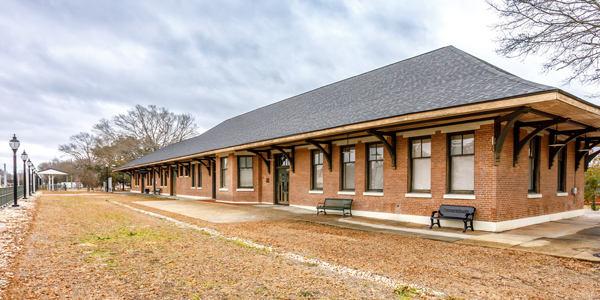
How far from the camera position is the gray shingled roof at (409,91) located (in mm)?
9461

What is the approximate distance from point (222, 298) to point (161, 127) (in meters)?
55.7

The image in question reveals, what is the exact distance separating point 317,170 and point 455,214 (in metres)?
7.34

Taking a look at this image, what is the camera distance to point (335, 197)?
15266 mm

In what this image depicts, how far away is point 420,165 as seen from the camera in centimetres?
1202

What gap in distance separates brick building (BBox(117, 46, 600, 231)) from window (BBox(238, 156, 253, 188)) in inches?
142

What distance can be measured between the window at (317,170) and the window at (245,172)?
5.90 metres

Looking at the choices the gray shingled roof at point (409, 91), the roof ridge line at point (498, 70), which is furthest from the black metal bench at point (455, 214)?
the roof ridge line at point (498, 70)

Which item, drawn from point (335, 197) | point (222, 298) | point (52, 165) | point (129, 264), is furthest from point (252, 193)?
point (52, 165)

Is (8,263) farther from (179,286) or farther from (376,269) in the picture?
(376,269)

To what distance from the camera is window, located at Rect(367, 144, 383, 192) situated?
13508 mm

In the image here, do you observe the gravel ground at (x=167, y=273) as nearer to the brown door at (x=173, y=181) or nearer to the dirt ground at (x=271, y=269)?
the dirt ground at (x=271, y=269)

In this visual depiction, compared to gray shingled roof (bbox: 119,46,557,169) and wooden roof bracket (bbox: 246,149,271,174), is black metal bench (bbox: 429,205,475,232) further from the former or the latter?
wooden roof bracket (bbox: 246,149,271,174)

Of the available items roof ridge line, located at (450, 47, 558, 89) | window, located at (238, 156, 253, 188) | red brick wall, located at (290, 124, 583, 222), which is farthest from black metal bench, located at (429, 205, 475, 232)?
window, located at (238, 156, 253, 188)

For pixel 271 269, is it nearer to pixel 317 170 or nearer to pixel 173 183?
pixel 317 170
